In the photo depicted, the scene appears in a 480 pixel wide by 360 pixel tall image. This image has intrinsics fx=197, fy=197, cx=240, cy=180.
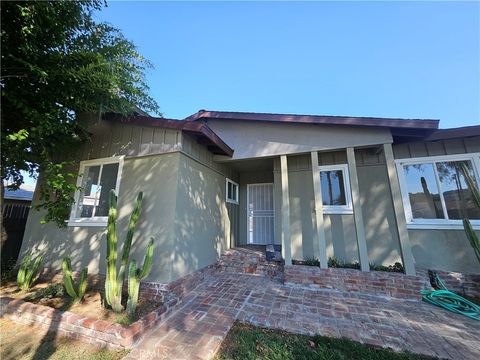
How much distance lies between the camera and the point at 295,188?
6238 millimetres

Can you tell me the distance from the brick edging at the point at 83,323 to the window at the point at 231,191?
13.9 feet

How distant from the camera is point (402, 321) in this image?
3.26m

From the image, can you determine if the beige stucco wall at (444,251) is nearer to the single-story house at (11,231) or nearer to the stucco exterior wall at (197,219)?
the stucco exterior wall at (197,219)

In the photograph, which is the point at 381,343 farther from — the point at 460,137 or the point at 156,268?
the point at 460,137

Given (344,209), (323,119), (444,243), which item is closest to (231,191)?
(344,209)

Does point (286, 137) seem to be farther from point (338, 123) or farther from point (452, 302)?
point (452, 302)

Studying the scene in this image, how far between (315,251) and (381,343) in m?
3.05

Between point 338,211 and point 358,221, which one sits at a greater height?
point 338,211

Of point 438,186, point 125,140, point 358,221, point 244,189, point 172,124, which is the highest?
point 172,124

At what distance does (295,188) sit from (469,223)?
12.5 ft

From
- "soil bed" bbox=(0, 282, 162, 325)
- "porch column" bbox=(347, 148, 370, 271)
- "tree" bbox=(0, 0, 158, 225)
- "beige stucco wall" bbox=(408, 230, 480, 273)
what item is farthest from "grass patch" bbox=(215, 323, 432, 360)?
"tree" bbox=(0, 0, 158, 225)

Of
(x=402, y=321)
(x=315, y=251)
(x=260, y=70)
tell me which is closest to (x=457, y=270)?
(x=402, y=321)

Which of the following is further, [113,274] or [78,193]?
[78,193]

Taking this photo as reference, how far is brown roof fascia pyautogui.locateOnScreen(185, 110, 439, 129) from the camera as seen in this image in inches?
175
